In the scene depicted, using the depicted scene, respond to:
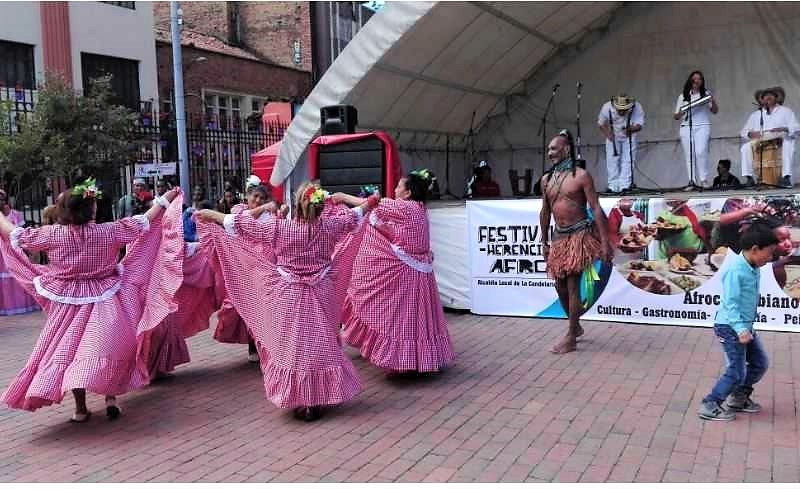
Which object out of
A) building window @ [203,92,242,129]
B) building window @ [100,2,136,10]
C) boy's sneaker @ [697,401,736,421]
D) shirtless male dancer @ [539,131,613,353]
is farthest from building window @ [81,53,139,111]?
boy's sneaker @ [697,401,736,421]

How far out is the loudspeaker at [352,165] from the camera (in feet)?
27.5

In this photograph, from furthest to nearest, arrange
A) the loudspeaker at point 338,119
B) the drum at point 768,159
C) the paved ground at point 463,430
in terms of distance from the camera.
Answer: the drum at point 768,159, the loudspeaker at point 338,119, the paved ground at point 463,430

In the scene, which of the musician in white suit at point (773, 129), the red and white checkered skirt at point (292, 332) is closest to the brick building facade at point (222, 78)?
the musician in white suit at point (773, 129)

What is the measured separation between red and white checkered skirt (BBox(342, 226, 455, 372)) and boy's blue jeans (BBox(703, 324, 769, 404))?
77.7 inches

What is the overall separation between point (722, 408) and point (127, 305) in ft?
12.6

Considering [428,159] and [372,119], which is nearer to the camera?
[372,119]

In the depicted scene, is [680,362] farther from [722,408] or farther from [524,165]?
[524,165]

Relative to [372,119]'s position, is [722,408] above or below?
below

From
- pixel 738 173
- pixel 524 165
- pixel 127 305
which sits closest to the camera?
pixel 127 305

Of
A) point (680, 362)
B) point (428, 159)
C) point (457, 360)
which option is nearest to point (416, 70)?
point (428, 159)

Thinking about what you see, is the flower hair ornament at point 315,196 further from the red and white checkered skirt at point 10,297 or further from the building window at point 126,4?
the building window at point 126,4

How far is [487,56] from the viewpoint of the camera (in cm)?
1171

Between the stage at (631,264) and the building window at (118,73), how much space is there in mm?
13128

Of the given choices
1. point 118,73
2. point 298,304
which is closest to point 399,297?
point 298,304
